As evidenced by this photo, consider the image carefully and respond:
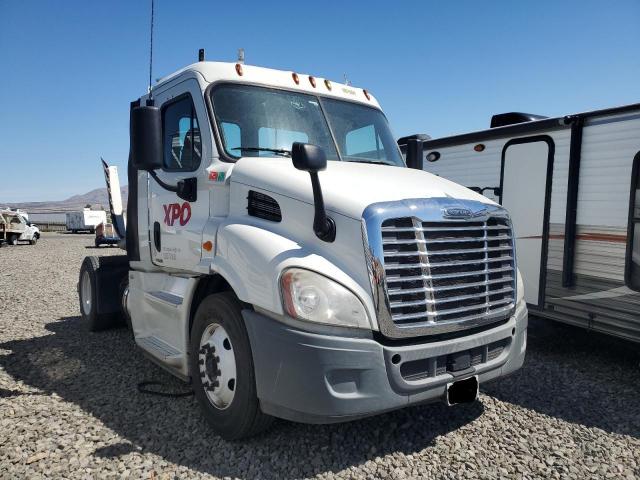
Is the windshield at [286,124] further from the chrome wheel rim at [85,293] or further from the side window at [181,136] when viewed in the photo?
the chrome wheel rim at [85,293]

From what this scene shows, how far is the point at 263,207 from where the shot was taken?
3.49 m

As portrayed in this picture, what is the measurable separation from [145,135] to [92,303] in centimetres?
346

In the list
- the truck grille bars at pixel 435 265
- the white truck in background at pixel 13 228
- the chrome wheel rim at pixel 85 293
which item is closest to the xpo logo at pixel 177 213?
the truck grille bars at pixel 435 265

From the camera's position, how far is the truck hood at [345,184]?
10.3ft

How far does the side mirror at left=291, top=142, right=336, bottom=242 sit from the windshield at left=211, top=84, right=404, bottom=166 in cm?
91

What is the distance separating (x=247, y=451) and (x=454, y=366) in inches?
60.2

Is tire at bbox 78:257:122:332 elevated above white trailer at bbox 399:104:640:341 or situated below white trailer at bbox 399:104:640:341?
below

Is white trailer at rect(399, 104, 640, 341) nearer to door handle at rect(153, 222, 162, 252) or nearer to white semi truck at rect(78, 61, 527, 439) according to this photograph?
white semi truck at rect(78, 61, 527, 439)

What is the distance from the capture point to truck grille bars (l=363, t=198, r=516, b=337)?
295 cm

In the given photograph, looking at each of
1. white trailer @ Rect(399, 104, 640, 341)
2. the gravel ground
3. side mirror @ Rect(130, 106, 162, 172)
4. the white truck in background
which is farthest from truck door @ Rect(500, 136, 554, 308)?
the white truck in background

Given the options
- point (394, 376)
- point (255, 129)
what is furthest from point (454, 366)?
point (255, 129)

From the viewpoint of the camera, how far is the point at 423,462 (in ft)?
10.7

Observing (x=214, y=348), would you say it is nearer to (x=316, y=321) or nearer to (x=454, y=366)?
(x=316, y=321)

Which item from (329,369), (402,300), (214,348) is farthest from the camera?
(214,348)
